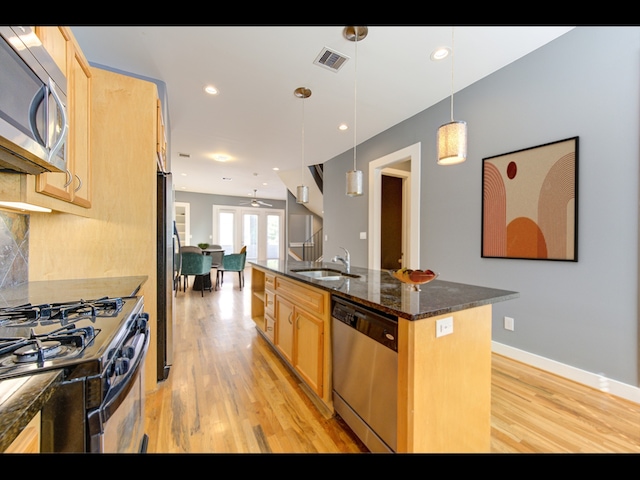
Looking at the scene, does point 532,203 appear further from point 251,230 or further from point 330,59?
point 251,230

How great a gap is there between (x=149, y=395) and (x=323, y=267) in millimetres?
1770

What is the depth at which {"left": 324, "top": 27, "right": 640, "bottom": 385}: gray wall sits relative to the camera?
1840 millimetres

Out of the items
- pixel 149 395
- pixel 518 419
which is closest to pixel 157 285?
pixel 149 395

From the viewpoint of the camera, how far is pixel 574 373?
81.4 inches

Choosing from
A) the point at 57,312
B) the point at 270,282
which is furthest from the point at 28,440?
the point at 270,282

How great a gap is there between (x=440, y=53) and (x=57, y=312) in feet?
10.3

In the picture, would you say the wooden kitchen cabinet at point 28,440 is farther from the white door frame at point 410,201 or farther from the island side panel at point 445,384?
the white door frame at point 410,201

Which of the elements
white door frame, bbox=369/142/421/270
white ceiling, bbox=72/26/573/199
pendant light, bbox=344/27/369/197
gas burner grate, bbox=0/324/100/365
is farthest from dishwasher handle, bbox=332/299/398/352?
white door frame, bbox=369/142/421/270

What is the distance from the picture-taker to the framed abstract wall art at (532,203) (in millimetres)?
2076

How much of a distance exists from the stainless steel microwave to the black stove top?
59cm

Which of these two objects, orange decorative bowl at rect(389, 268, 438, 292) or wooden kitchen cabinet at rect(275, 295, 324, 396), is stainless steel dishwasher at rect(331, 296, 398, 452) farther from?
orange decorative bowl at rect(389, 268, 438, 292)

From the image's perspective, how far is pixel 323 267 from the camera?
9.00ft

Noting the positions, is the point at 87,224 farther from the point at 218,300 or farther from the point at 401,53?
the point at 218,300

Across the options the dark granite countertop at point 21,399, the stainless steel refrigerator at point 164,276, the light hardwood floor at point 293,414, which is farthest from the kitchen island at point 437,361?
the stainless steel refrigerator at point 164,276
